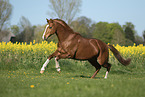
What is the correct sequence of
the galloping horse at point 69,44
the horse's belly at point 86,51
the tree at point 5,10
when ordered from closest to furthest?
the galloping horse at point 69,44, the horse's belly at point 86,51, the tree at point 5,10

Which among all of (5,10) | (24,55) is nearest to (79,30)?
(5,10)

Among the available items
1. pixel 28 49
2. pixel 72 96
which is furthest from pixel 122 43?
pixel 72 96

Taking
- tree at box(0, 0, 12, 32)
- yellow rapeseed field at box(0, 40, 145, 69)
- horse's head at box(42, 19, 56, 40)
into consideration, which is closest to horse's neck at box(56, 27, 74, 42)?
horse's head at box(42, 19, 56, 40)

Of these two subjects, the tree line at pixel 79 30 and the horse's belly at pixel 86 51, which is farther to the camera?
the tree line at pixel 79 30

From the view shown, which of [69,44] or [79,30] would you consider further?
[79,30]

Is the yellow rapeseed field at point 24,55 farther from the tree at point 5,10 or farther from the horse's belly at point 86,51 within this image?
the tree at point 5,10

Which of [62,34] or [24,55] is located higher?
Answer: [62,34]

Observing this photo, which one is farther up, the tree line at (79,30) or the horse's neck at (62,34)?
the tree line at (79,30)

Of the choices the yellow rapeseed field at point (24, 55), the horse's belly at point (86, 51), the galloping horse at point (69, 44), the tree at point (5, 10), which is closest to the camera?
the galloping horse at point (69, 44)

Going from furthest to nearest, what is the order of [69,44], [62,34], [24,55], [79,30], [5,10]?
[79,30], [5,10], [24,55], [62,34], [69,44]

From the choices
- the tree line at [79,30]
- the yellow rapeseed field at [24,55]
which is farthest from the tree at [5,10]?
the yellow rapeseed field at [24,55]

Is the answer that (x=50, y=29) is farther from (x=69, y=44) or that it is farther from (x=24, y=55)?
(x=24, y=55)

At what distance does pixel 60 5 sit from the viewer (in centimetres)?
3503

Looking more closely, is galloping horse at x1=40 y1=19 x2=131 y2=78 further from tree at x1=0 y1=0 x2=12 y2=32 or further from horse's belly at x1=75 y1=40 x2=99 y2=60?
tree at x1=0 y1=0 x2=12 y2=32
